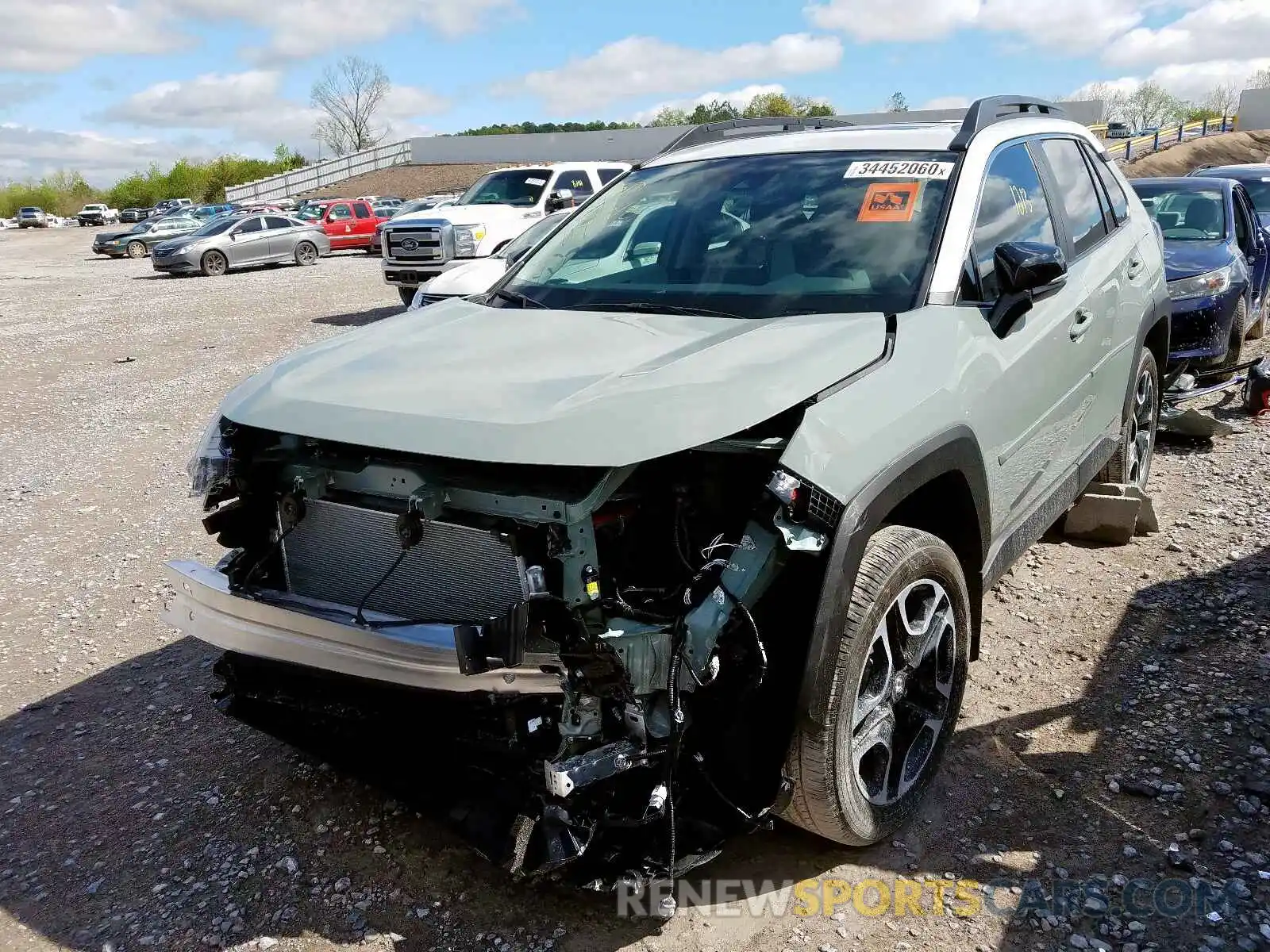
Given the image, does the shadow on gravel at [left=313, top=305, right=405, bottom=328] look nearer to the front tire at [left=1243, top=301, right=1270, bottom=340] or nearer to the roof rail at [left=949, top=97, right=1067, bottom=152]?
the front tire at [left=1243, top=301, right=1270, bottom=340]

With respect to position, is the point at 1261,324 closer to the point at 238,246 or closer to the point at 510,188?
A: the point at 510,188

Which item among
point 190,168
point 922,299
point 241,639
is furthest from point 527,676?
point 190,168

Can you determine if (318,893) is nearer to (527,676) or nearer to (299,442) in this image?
(527,676)

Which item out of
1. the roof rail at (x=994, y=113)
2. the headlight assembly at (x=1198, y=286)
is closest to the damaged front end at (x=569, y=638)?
the roof rail at (x=994, y=113)

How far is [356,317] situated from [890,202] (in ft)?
42.7

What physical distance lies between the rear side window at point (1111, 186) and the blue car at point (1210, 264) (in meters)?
2.25

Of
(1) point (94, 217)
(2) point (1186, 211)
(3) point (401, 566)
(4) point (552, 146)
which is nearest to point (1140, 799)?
(3) point (401, 566)

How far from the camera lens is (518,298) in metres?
3.86

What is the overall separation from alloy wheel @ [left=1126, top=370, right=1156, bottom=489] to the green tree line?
264ft

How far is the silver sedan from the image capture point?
78.8 ft

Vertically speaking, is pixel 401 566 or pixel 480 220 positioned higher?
pixel 480 220

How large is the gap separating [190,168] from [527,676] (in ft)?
314

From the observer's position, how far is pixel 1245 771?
322 centimetres

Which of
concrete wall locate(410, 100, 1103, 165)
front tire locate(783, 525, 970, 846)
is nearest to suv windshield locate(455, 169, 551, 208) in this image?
front tire locate(783, 525, 970, 846)
